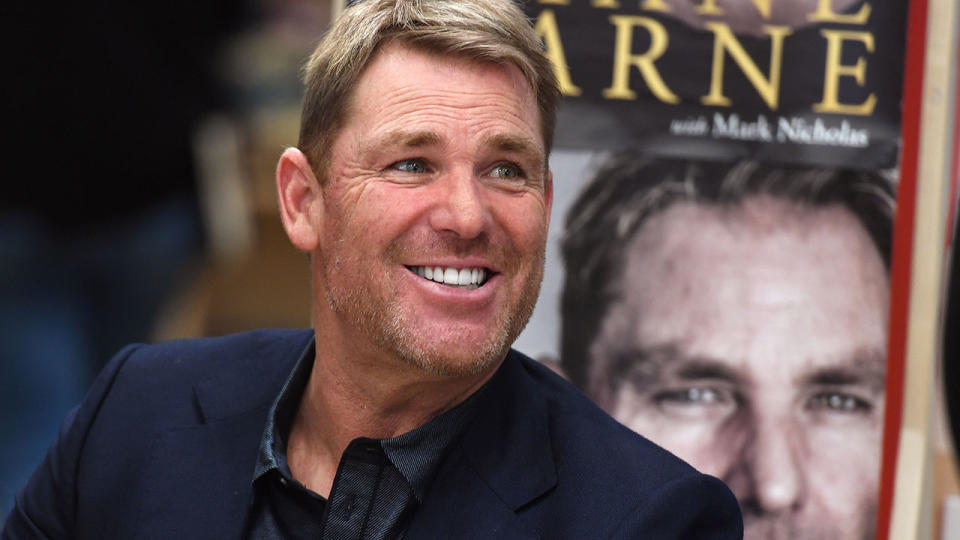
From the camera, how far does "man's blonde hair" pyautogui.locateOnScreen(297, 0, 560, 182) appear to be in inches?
66.5

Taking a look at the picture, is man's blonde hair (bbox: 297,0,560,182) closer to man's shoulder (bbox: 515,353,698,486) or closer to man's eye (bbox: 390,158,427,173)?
man's eye (bbox: 390,158,427,173)

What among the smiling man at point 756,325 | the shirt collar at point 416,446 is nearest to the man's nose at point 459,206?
the shirt collar at point 416,446

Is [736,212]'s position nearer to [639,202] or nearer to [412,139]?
[639,202]

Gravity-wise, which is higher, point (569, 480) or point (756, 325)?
point (756, 325)

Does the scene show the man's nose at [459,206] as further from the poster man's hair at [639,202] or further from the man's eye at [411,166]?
the poster man's hair at [639,202]

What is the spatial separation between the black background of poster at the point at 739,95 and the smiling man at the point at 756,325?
34 millimetres

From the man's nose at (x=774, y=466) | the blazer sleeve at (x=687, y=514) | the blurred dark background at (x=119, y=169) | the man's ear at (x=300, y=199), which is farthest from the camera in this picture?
the blurred dark background at (x=119, y=169)

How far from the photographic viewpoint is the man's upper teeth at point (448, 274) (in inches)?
65.8

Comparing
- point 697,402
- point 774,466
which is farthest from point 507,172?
point 774,466

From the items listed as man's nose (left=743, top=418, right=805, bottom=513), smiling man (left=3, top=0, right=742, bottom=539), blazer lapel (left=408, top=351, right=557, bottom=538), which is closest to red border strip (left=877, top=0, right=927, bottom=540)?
man's nose (left=743, top=418, right=805, bottom=513)

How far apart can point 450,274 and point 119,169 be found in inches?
68.7

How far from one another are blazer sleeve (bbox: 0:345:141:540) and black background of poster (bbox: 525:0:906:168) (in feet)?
3.03

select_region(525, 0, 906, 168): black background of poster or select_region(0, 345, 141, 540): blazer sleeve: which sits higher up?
select_region(525, 0, 906, 168): black background of poster

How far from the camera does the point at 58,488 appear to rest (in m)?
1.91
